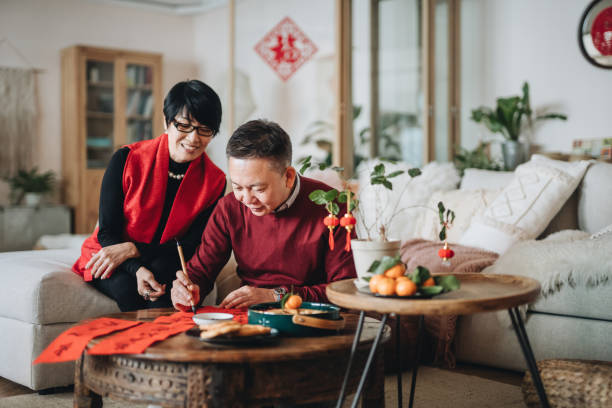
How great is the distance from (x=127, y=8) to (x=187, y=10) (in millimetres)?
685

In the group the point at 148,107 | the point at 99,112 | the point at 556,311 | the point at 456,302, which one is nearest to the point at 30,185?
the point at 99,112

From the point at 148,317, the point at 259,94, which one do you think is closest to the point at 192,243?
the point at 148,317

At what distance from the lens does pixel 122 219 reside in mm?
2271

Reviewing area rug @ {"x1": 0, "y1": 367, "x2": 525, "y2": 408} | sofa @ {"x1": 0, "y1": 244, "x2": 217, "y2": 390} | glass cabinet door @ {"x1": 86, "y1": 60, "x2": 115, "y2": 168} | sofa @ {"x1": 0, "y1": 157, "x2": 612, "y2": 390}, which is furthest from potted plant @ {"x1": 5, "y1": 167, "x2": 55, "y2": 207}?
area rug @ {"x1": 0, "y1": 367, "x2": 525, "y2": 408}

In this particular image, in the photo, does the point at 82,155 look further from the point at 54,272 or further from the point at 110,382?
the point at 110,382

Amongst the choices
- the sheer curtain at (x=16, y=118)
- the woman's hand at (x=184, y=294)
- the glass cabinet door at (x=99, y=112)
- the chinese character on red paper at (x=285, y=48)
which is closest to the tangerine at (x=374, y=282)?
the woman's hand at (x=184, y=294)

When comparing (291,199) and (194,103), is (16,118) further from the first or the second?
(291,199)

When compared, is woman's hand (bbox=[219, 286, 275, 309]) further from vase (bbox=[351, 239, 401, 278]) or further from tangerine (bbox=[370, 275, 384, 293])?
tangerine (bbox=[370, 275, 384, 293])

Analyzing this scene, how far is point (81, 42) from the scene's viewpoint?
692 centimetres

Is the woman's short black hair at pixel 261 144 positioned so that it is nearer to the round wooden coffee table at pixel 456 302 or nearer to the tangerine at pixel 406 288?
the round wooden coffee table at pixel 456 302

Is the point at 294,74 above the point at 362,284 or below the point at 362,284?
above

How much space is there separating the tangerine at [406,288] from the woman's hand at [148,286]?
3.21ft

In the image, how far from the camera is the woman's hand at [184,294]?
1743 millimetres

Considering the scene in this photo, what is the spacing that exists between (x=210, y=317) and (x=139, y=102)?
5832mm
